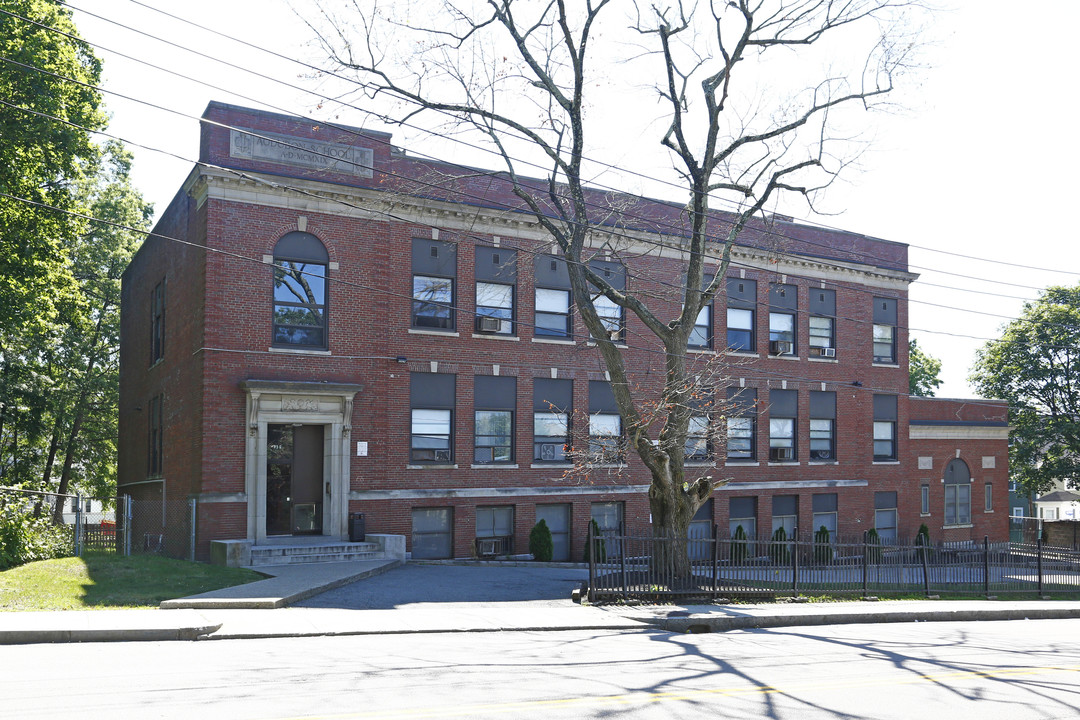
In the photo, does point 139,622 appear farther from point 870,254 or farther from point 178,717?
point 870,254

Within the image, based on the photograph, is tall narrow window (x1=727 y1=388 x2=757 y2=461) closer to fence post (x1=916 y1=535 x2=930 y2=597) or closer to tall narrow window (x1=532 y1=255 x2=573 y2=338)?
tall narrow window (x1=532 y1=255 x2=573 y2=338)

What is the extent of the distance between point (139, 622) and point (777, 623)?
1086 cm

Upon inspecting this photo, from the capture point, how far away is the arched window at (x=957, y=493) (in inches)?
1506

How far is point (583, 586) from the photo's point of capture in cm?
1814

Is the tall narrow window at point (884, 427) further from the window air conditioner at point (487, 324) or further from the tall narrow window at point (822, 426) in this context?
the window air conditioner at point (487, 324)

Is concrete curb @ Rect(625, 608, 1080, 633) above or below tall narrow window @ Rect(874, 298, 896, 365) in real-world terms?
below

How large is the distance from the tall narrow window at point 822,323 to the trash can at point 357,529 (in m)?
18.9

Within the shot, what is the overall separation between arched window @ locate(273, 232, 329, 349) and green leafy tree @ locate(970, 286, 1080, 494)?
38870 millimetres

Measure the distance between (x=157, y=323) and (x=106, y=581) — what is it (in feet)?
44.9

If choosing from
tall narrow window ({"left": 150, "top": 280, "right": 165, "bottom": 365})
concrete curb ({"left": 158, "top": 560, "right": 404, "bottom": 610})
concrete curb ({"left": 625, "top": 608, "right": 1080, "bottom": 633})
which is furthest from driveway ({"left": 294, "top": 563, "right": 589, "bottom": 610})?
tall narrow window ({"left": 150, "top": 280, "right": 165, "bottom": 365})

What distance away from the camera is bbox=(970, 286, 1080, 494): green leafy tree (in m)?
48.4

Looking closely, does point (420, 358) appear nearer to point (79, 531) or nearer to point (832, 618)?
point (79, 531)

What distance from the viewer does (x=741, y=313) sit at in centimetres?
3281

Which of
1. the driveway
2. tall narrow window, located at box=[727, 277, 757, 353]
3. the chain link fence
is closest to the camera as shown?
the driveway
